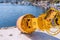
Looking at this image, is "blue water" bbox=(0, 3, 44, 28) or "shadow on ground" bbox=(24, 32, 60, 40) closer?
"shadow on ground" bbox=(24, 32, 60, 40)

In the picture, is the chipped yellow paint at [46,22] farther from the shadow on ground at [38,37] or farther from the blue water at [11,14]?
the blue water at [11,14]

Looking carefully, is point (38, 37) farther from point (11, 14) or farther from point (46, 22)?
point (11, 14)

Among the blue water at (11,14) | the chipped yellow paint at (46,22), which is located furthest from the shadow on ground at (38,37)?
the blue water at (11,14)

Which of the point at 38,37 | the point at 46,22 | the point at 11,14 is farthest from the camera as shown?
the point at 11,14

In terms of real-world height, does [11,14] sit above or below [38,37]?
below

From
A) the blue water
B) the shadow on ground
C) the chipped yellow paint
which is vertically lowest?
the blue water

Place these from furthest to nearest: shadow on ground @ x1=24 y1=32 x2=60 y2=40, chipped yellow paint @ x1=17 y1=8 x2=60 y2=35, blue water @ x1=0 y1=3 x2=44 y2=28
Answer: blue water @ x1=0 y1=3 x2=44 y2=28 → shadow on ground @ x1=24 y1=32 x2=60 y2=40 → chipped yellow paint @ x1=17 y1=8 x2=60 y2=35

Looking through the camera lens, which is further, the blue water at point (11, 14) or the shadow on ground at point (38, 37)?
the blue water at point (11, 14)

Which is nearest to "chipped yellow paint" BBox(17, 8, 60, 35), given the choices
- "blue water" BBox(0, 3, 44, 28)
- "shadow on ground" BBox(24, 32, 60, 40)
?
"shadow on ground" BBox(24, 32, 60, 40)

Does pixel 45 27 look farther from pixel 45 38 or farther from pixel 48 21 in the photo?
pixel 45 38

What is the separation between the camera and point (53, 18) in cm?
725

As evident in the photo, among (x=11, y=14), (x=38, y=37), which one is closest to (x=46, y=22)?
(x=38, y=37)

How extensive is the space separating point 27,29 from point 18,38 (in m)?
0.84

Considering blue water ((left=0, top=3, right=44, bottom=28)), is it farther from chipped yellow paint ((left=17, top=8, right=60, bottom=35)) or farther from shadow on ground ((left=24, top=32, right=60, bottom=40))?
chipped yellow paint ((left=17, top=8, right=60, bottom=35))
